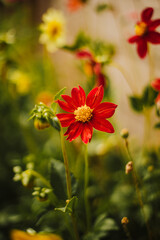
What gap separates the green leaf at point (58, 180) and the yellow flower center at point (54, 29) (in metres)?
0.59

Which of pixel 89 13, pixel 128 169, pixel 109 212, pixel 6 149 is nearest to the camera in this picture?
pixel 128 169

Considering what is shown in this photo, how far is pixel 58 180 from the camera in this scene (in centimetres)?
50

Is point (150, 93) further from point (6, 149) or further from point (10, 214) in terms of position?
point (6, 149)

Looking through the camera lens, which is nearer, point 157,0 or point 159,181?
point 159,181

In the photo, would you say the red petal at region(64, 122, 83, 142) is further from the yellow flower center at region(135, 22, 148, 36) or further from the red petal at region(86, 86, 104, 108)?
the yellow flower center at region(135, 22, 148, 36)

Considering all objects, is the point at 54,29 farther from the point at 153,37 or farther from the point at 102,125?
the point at 102,125

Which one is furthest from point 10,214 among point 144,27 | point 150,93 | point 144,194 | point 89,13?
point 89,13

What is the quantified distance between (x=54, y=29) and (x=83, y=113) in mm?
624

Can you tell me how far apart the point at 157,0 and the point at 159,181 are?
63cm

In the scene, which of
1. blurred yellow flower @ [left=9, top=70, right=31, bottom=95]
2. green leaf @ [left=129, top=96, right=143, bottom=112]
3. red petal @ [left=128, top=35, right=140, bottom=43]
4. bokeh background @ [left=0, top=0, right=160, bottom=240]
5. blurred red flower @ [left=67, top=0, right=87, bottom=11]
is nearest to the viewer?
red petal @ [left=128, top=35, right=140, bottom=43]

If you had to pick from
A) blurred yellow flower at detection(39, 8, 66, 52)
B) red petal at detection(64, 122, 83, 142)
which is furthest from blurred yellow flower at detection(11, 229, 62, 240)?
blurred yellow flower at detection(39, 8, 66, 52)

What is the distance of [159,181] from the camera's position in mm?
622

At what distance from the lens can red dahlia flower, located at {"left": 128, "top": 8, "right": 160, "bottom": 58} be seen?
1.57 feet

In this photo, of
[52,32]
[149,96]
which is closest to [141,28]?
[149,96]
